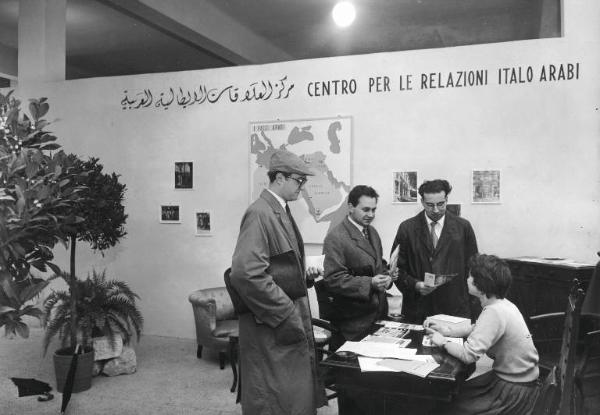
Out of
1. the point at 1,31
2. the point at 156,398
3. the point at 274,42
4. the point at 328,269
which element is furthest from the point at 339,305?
the point at 1,31

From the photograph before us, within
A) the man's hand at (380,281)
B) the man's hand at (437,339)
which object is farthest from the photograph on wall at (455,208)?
the man's hand at (437,339)

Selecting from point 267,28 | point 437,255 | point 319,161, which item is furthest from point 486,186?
point 267,28

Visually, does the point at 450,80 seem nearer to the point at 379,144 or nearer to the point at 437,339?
the point at 379,144

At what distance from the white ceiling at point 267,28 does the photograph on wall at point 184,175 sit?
1.80 meters

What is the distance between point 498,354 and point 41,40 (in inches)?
244

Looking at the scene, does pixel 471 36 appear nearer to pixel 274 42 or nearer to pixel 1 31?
pixel 274 42

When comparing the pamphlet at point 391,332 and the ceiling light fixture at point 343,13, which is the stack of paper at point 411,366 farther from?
the ceiling light fixture at point 343,13

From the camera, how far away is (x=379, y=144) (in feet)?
16.9

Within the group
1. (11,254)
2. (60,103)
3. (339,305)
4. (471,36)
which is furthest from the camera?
(60,103)

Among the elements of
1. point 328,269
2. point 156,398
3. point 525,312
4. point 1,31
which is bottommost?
point 156,398

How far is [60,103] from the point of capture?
6.32m

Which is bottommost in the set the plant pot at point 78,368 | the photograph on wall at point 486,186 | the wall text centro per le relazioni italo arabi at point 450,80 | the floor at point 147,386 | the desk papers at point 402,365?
the floor at point 147,386

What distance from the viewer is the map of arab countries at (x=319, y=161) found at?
207 inches

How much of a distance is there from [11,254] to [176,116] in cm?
322
